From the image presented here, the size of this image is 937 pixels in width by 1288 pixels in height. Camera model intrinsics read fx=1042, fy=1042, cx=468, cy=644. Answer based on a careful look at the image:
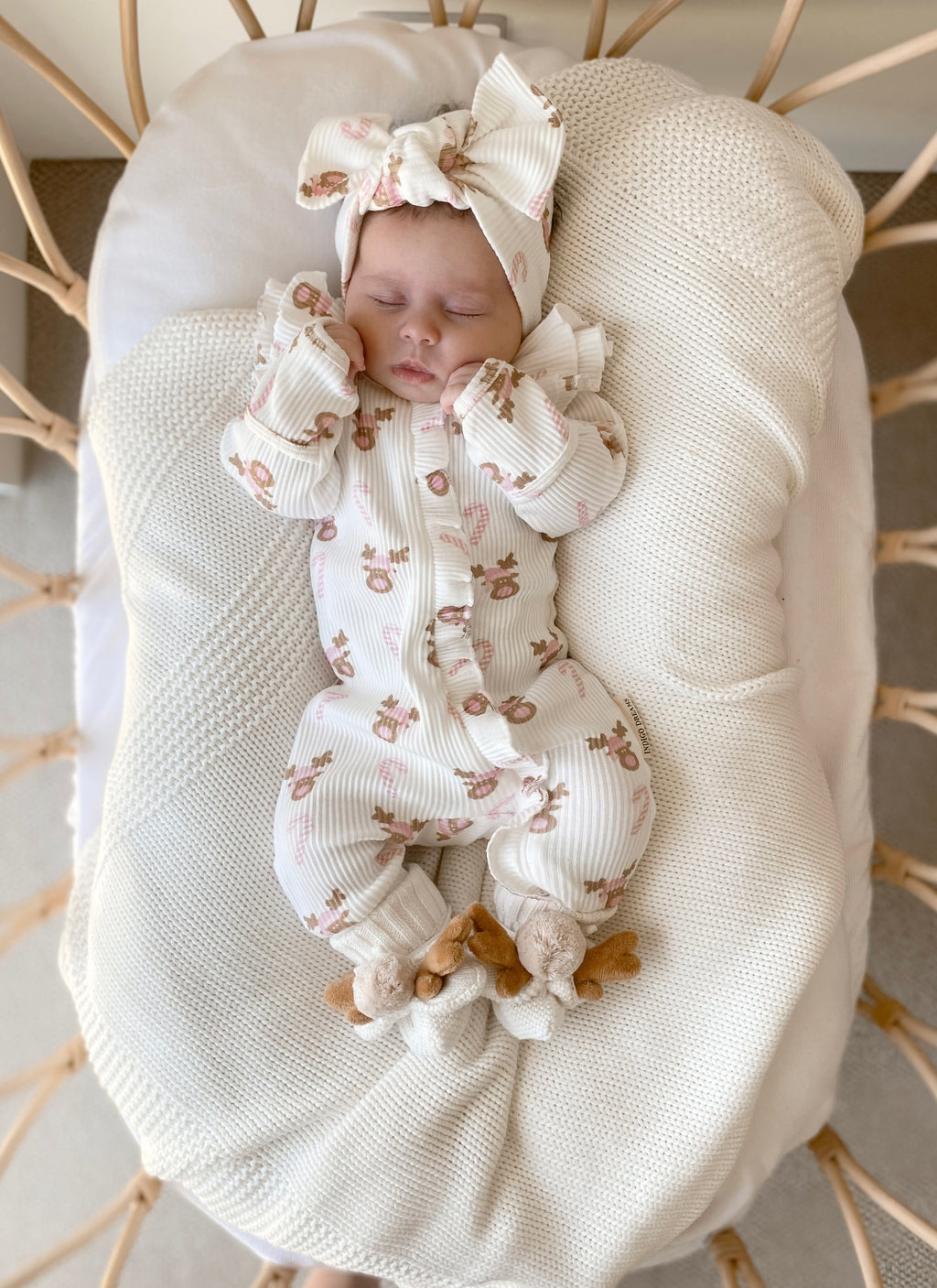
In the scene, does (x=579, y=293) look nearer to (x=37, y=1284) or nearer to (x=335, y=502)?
(x=335, y=502)

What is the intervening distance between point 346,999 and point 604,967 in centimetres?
23

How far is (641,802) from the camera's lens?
3.12 feet

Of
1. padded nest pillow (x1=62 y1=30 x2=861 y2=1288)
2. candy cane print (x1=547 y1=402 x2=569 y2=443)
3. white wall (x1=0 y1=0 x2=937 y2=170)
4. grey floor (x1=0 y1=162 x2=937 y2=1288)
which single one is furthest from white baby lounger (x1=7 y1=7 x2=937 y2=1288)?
grey floor (x1=0 y1=162 x2=937 y2=1288)

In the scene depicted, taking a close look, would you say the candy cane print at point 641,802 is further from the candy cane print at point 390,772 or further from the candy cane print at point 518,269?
the candy cane print at point 518,269

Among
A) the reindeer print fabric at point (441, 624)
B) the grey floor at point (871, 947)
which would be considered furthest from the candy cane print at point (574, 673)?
the grey floor at point (871, 947)

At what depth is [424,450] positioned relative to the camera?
38.0 inches

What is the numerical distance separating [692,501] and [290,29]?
0.82m

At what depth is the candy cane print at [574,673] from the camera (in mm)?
1001

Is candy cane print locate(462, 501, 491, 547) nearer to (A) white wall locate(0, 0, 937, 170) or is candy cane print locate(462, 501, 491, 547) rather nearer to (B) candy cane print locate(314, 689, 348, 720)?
(B) candy cane print locate(314, 689, 348, 720)

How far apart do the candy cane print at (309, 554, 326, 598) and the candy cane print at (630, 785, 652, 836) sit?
0.35 m

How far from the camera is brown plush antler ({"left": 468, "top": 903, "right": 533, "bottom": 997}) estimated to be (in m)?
0.88

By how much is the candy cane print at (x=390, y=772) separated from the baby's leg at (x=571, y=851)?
0.11 metres

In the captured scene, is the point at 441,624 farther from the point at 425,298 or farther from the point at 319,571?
the point at 425,298

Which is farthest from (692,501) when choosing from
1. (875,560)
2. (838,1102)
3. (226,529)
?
(838,1102)
